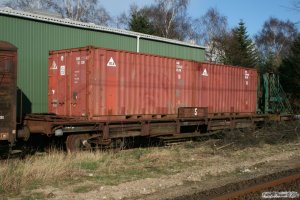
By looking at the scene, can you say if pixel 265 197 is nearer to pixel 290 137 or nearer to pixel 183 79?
pixel 183 79

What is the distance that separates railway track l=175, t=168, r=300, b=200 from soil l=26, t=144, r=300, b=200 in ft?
1.05

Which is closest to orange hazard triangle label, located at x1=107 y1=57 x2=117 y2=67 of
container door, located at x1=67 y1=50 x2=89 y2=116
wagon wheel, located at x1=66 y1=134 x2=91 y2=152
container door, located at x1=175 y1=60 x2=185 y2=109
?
container door, located at x1=67 y1=50 x2=89 y2=116

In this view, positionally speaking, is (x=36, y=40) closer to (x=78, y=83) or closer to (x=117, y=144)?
(x=78, y=83)

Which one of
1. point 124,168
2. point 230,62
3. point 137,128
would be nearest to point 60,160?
point 124,168

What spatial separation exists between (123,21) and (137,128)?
55655 millimetres

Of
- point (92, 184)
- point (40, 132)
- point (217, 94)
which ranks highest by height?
point (217, 94)

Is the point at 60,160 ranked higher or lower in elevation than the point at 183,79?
lower

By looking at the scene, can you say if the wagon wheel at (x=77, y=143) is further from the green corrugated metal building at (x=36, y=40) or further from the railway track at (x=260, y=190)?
the railway track at (x=260, y=190)

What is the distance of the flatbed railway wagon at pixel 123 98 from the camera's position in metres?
13.8

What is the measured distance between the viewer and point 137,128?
15000 millimetres

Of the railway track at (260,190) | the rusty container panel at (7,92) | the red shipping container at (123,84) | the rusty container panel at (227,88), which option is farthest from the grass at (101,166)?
the rusty container panel at (227,88)

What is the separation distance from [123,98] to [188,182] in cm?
602

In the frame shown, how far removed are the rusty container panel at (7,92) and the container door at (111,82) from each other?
322cm

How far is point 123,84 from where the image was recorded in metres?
14.9
